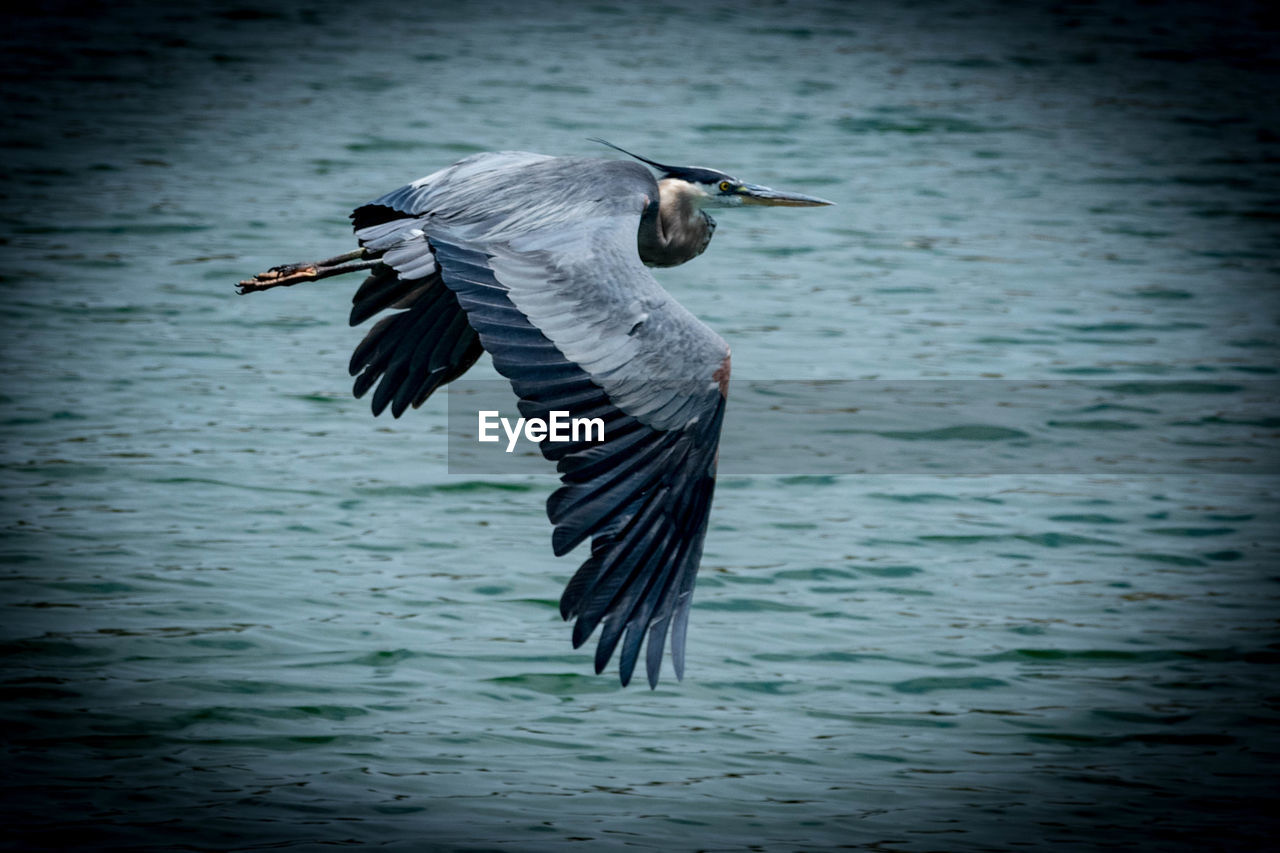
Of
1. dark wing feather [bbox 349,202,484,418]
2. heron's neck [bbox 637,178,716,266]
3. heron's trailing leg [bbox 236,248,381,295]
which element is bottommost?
dark wing feather [bbox 349,202,484,418]

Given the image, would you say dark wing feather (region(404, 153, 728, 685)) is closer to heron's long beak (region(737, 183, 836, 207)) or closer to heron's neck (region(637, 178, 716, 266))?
heron's neck (region(637, 178, 716, 266))

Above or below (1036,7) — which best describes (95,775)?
below

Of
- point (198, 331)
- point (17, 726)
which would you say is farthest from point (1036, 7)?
point (17, 726)

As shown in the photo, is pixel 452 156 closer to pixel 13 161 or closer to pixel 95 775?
pixel 13 161

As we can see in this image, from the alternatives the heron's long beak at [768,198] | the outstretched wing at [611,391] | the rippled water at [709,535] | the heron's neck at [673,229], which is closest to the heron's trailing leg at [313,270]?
the outstretched wing at [611,391]

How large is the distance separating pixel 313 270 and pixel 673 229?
1322mm

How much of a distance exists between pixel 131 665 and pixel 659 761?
228 centimetres

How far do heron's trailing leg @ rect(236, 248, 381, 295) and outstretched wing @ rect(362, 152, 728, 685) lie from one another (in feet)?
1.88

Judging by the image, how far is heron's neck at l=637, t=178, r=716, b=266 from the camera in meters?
7.04

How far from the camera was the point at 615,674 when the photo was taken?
7.77 metres

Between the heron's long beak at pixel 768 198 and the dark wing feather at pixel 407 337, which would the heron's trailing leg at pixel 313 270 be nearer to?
the dark wing feather at pixel 407 337

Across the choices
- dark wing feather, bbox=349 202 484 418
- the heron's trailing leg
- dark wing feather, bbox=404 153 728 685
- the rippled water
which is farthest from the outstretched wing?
the rippled water

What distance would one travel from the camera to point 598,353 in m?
5.72

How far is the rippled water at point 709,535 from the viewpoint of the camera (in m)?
6.93
